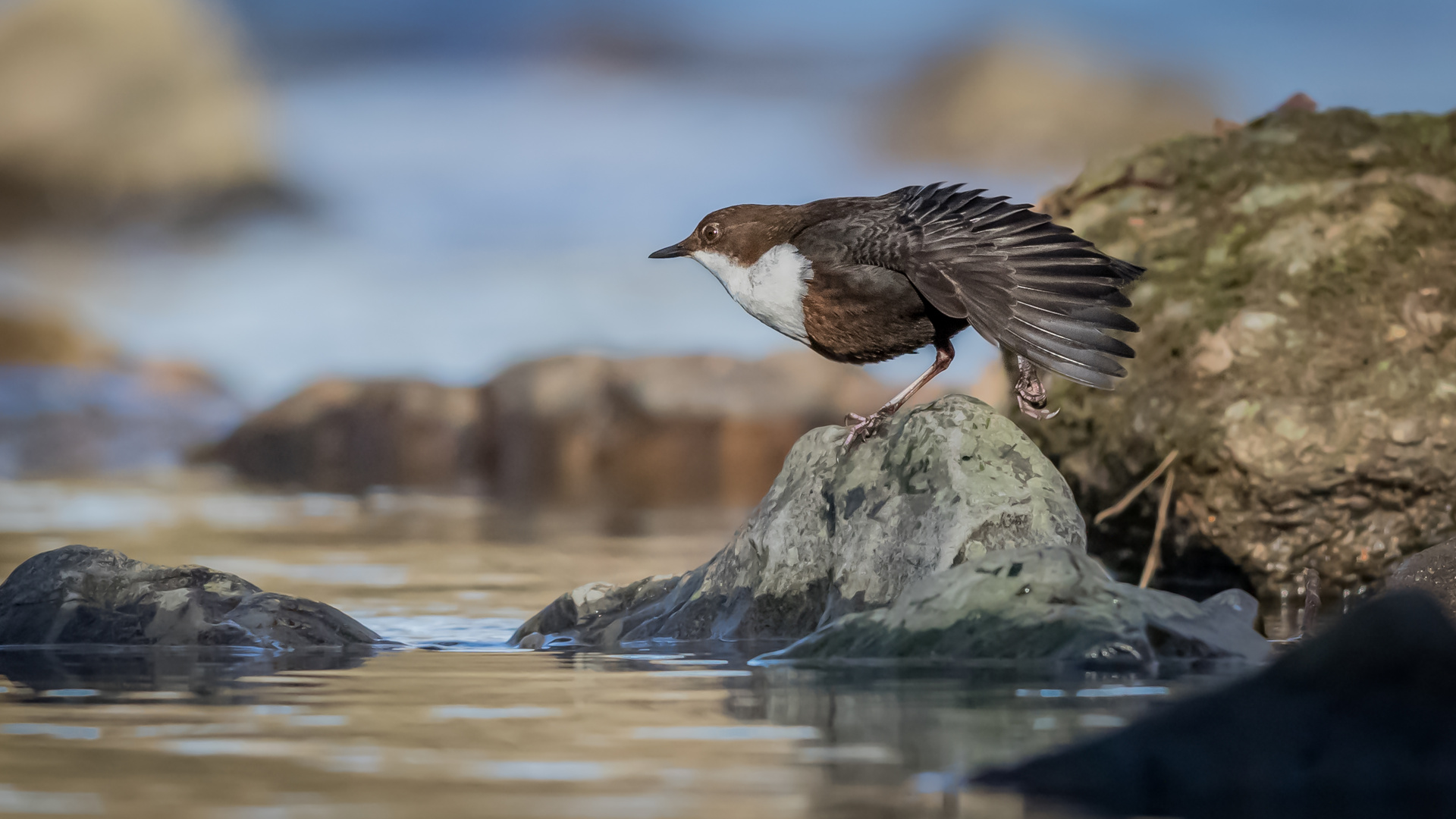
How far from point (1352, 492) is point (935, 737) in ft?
16.2

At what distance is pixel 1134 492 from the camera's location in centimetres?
806

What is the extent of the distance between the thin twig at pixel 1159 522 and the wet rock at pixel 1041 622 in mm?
2483

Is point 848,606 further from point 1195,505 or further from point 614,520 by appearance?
point 614,520

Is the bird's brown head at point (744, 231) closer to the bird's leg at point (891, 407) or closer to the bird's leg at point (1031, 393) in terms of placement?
the bird's leg at point (891, 407)

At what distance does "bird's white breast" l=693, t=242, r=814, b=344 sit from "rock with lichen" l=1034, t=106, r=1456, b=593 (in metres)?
2.56

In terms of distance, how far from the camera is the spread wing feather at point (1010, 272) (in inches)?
223

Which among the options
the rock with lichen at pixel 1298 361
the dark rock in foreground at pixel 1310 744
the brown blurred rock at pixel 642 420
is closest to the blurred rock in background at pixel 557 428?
the brown blurred rock at pixel 642 420

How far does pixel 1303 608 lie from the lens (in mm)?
7508

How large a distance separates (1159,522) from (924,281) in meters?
2.78

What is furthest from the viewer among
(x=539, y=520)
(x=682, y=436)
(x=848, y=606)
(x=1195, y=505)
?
(x=682, y=436)

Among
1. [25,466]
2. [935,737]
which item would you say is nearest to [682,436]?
[25,466]

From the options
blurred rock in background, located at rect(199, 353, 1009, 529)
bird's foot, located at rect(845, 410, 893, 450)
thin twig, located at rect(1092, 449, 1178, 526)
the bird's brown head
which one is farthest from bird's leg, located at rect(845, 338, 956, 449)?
blurred rock in background, located at rect(199, 353, 1009, 529)

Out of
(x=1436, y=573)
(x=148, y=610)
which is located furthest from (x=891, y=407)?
(x=148, y=610)

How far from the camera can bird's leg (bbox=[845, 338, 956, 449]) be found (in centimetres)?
634
